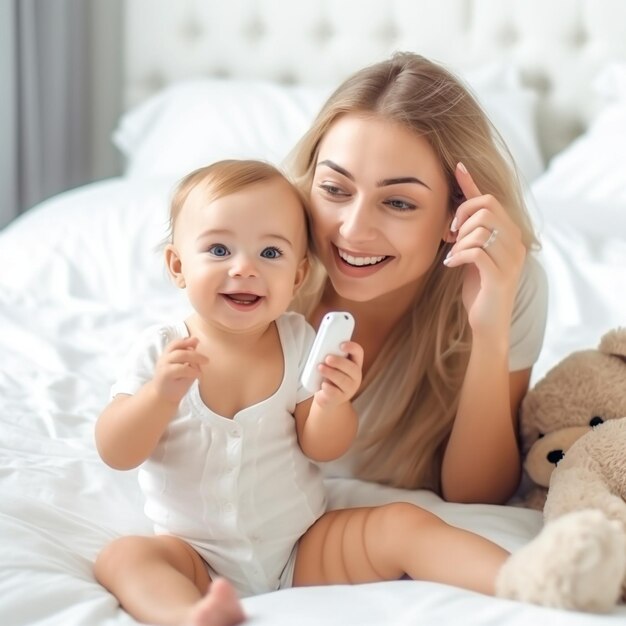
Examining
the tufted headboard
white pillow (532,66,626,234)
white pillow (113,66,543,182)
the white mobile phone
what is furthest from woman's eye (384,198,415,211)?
the tufted headboard

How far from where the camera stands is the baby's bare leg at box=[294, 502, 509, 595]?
976 mm

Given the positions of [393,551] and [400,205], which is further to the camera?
[400,205]

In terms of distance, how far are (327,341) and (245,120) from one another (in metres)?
1.70

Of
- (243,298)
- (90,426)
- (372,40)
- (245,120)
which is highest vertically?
(372,40)

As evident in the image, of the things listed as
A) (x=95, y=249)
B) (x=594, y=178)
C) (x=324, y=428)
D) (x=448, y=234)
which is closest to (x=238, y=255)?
(x=324, y=428)

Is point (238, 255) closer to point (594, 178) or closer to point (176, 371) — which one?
point (176, 371)

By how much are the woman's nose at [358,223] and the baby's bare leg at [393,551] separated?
0.33 metres

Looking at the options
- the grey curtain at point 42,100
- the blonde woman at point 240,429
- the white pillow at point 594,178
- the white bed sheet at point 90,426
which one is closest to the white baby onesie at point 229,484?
the blonde woman at point 240,429

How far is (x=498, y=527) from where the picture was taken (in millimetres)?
1146

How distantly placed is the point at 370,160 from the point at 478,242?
175mm

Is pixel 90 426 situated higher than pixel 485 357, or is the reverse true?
pixel 485 357

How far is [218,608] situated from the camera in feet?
2.78

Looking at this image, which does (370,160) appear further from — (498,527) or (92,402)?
(92,402)

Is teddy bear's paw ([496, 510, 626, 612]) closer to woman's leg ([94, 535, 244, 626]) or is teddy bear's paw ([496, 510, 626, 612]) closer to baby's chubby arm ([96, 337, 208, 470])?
woman's leg ([94, 535, 244, 626])
